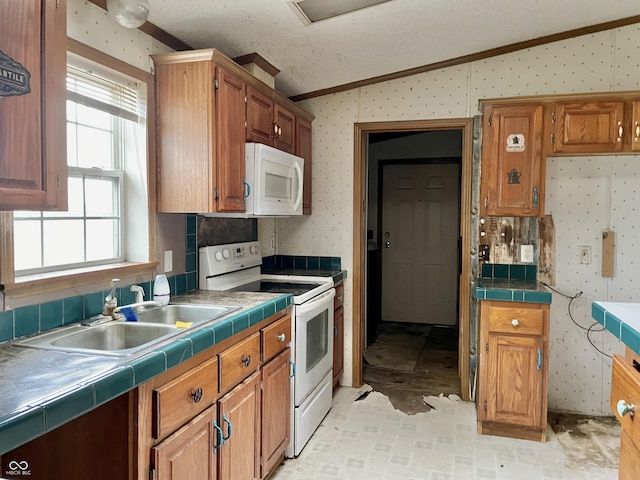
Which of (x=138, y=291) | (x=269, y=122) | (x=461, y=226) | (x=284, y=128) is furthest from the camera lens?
(x=461, y=226)

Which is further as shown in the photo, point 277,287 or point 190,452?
point 277,287

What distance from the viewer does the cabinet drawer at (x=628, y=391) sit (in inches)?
52.4

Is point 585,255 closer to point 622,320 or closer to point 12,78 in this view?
point 622,320

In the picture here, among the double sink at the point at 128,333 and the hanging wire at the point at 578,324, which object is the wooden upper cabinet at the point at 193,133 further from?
the hanging wire at the point at 578,324

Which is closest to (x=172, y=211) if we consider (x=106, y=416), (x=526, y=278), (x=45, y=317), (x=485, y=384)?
(x=45, y=317)

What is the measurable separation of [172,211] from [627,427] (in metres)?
2.00

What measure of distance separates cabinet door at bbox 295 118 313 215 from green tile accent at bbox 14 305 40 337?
Result: 6.67ft

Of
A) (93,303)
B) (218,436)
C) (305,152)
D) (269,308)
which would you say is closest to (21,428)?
(218,436)

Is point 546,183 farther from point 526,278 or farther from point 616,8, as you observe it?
point 616,8

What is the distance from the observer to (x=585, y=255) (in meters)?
3.19

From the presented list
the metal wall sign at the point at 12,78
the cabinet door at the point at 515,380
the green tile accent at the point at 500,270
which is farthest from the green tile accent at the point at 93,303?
the green tile accent at the point at 500,270

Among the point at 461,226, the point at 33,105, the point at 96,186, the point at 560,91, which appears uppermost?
the point at 560,91

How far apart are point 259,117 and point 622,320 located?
2.03 metres

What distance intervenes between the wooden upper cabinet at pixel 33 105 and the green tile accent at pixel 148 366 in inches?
19.0
